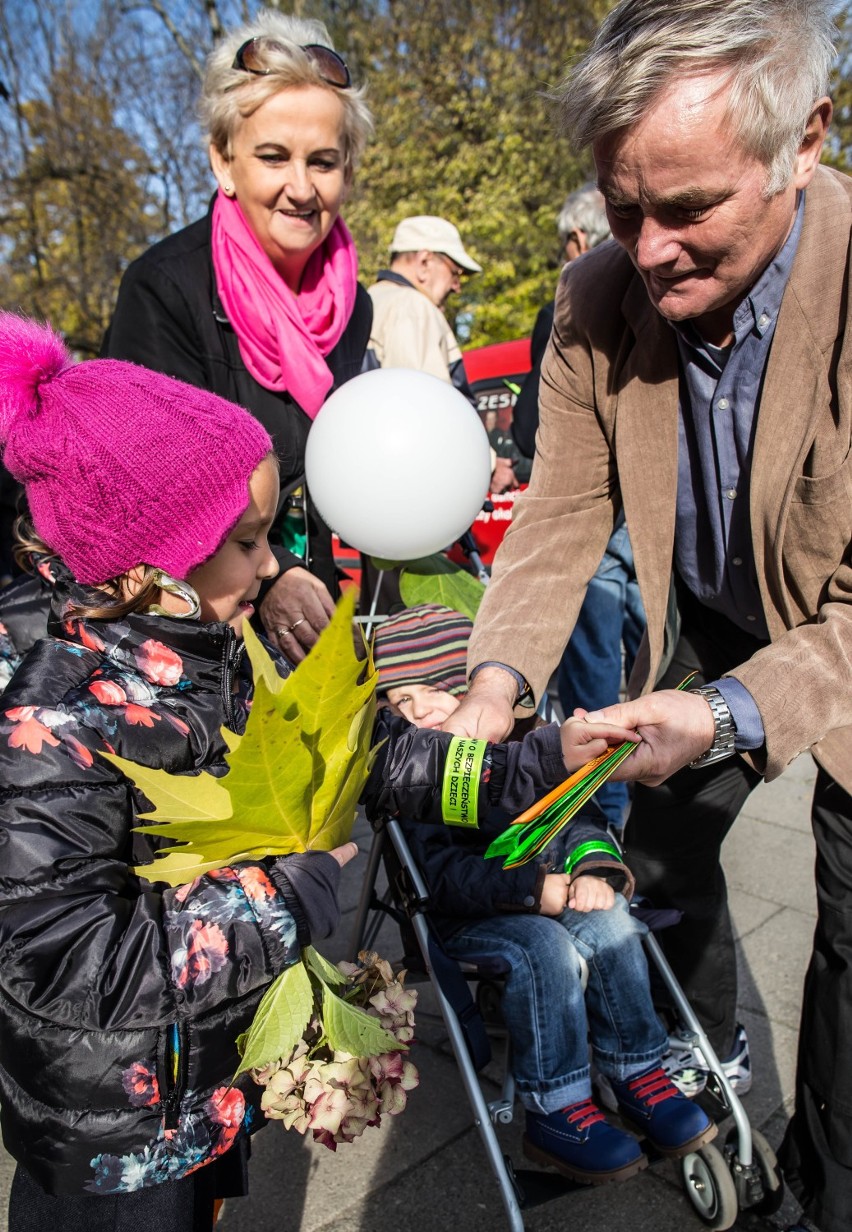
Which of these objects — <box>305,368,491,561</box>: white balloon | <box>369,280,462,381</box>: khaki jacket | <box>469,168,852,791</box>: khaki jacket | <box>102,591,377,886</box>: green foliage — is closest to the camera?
<box>102,591,377,886</box>: green foliage

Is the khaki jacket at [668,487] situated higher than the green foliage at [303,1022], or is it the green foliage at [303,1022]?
the khaki jacket at [668,487]

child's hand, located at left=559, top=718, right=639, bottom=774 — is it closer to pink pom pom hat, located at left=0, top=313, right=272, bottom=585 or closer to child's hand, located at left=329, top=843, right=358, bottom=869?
child's hand, located at left=329, top=843, right=358, bottom=869

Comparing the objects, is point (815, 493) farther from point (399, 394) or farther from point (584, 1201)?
point (584, 1201)

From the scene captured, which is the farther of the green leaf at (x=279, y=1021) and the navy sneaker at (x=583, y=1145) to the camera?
the navy sneaker at (x=583, y=1145)

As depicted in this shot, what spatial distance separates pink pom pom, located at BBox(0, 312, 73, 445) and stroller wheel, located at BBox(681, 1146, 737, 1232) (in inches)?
79.3

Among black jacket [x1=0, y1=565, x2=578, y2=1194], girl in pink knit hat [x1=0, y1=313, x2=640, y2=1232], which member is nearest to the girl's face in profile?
girl in pink knit hat [x1=0, y1=313, x2=640, y2=1232]

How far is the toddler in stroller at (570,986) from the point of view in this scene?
217cm

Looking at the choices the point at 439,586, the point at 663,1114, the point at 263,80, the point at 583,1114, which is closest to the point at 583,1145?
the point at 583,1114

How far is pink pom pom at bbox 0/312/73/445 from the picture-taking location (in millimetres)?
1712

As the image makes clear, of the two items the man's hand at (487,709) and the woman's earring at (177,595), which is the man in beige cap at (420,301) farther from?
the woman's earring at (177,595)

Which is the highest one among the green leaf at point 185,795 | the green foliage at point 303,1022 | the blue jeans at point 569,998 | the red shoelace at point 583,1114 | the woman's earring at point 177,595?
the woman's earring at point 177,595

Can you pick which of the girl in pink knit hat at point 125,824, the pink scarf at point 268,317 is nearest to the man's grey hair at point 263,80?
the pink scarf at point 268,317

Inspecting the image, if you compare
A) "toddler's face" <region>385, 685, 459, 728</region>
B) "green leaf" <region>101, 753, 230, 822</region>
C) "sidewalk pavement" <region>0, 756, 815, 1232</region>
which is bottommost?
"sidewalk pavement" <region>0, 756, 815, 1232</region>

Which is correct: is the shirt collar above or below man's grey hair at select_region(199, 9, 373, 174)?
below
